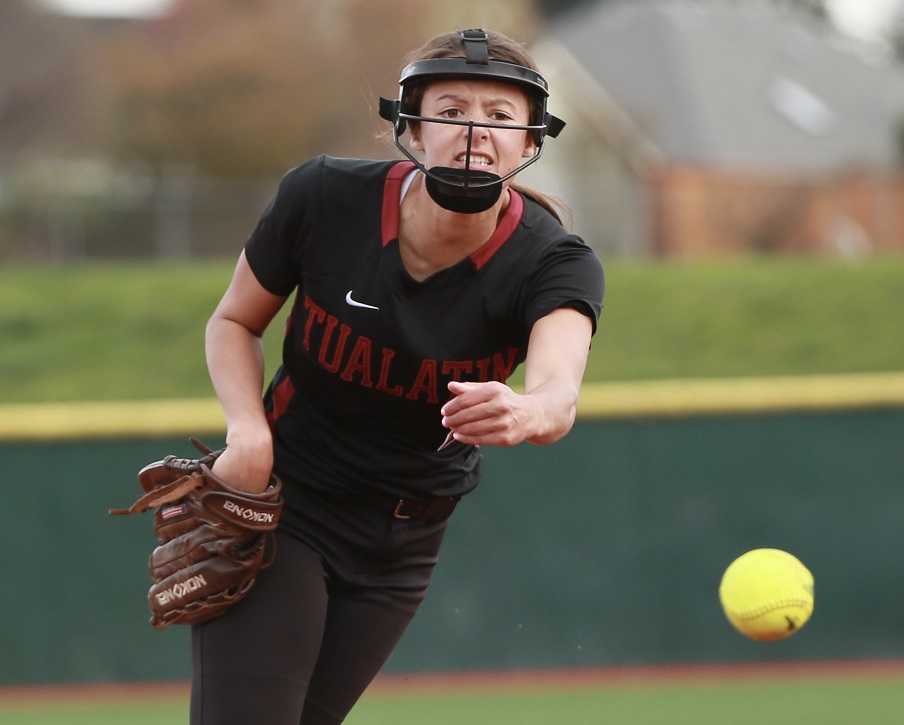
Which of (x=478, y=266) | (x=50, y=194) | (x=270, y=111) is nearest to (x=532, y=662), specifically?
(x=478, y=266)

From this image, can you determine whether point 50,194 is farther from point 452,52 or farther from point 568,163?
point 452,52

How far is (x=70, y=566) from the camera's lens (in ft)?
26.1

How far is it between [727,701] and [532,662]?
3.87ft

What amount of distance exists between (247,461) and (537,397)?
81cm

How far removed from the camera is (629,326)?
43.2 feet

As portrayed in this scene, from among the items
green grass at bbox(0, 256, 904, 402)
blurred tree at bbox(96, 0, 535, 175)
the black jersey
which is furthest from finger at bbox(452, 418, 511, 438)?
blurred tree at bbox(96, 0, 535, 175)

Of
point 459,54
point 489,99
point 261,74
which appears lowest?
point 489,99

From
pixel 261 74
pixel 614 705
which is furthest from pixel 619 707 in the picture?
pixel 261 74

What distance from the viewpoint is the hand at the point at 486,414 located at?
267 centimetres

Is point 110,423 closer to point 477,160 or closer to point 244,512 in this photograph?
point 244,512

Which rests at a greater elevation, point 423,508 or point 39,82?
point 39,82

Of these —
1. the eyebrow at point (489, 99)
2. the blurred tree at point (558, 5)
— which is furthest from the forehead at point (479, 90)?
the blurred tree at point (558, 5)

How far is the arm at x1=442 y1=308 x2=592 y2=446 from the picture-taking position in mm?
2674

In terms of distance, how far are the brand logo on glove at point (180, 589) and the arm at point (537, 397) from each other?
2.69 feet
